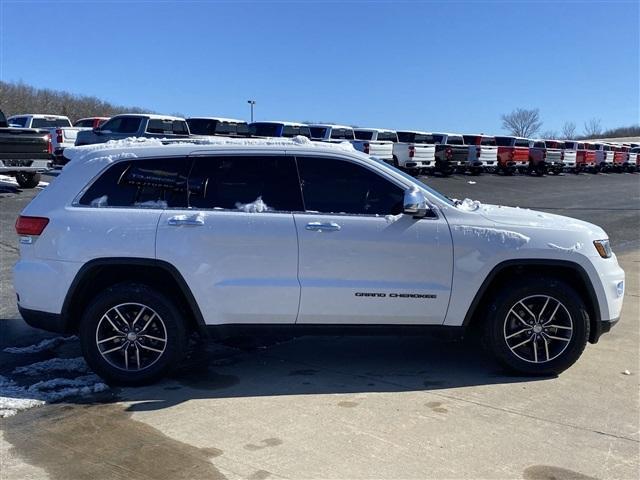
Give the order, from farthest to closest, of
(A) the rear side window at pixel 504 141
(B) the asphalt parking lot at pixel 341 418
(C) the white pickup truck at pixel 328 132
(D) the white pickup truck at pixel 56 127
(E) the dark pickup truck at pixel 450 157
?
(A) the rear side window at pixel 504 141, (E) the dark pickup truck at pixel 450 157, (C) the white pickup truck at pixel 328 132, (D) the white pickup truck at pixel 56 127, (B) the asphalt parking lot at pixel 341 418

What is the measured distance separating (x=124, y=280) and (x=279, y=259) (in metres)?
1.25

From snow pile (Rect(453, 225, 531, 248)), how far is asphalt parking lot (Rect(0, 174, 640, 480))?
1.10 m

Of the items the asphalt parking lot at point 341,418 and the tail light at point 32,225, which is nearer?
the asphalt parking lot at point 341,418

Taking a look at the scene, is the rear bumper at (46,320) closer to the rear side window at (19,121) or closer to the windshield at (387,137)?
the rear side window at (19,121)

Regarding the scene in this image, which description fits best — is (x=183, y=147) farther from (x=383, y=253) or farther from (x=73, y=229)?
(x=383, y=253)

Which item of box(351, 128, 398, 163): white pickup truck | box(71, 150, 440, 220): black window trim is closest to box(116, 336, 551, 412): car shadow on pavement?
Result: box(71, 150, 440, 220): black window trim

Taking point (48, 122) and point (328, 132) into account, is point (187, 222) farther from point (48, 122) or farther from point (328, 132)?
point (48, 122)

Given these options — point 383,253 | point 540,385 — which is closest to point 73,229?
point 383,253

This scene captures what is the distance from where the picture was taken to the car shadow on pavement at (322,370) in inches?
181

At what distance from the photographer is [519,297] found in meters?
4.77

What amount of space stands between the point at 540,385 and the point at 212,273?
8.77 feet

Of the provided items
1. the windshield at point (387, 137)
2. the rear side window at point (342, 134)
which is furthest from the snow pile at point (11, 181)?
the windshield at point (387, 137)

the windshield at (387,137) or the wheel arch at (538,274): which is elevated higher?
the windshield at (387,137)

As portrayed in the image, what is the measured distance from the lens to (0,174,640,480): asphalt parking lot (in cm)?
349
